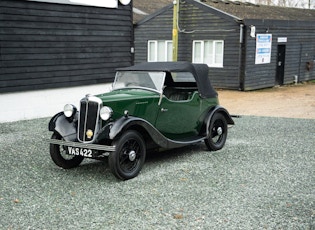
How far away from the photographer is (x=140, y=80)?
22.6 ft

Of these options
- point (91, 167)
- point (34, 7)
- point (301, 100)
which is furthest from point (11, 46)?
point (301, 100)

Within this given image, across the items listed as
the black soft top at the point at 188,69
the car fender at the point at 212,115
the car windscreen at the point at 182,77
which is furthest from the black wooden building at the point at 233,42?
the black soft top at the point at 188,69

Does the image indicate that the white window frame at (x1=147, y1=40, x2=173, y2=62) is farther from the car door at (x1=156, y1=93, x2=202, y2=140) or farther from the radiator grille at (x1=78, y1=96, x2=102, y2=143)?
the radiator grille at (x1=78, y1=96, x2=102, y2=143)

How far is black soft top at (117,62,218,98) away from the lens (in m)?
6.97

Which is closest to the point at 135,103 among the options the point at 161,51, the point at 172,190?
the point at 172,190

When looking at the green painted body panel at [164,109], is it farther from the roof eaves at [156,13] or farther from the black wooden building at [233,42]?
the roof eaves at [156,13]

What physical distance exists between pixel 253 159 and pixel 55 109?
639 cm

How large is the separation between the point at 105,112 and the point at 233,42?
12.9 metres

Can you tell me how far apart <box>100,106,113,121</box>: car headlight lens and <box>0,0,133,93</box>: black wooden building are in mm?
5387

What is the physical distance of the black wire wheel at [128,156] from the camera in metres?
5.54

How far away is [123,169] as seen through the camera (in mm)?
5727

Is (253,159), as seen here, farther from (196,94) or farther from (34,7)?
(34,7)

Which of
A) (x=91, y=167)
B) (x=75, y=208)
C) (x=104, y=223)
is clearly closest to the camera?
(x=104, y=223)

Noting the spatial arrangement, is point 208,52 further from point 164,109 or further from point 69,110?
point 69,110
